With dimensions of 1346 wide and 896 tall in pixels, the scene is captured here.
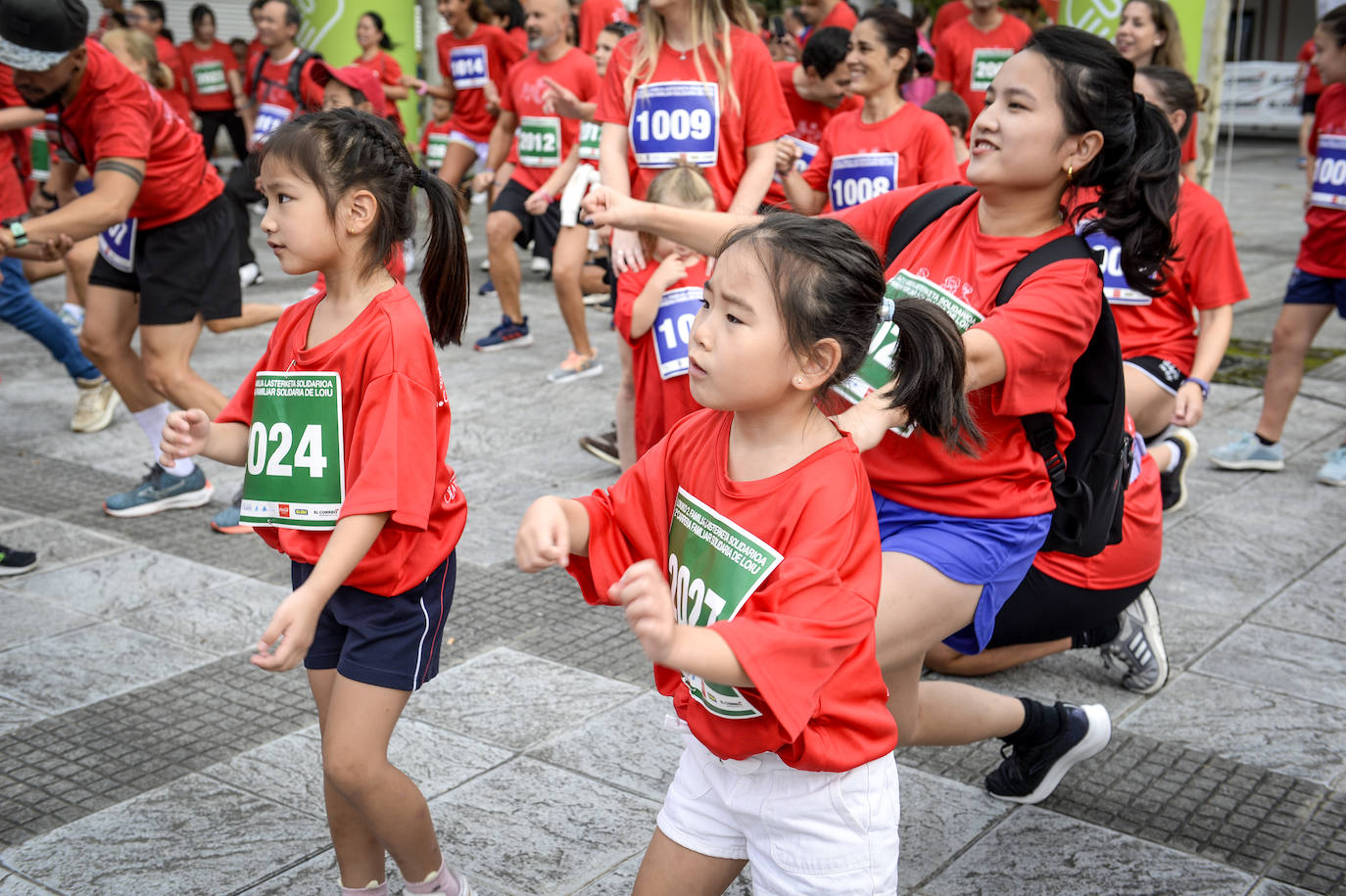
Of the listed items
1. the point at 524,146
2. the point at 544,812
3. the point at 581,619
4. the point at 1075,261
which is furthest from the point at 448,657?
the point at 524,146

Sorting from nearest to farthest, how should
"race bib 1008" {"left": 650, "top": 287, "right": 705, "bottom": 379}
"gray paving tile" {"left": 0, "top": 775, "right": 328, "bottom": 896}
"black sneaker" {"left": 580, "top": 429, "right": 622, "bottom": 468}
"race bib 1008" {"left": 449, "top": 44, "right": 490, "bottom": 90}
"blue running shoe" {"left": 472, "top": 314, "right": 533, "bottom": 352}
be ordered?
"gray paving tile" {"left": 0, "top": 775, "right": 328, "bottom": 896}, "race bib 1008" {"left": 650, "top": 287, "right": 705, "bottom": 379}, "black sneaker" {"left": 580, "top": 429, "right": 622, "bottom": 468}, "blue running shoe" {"left": 472, "top": 314, "right": 533, "bottom": 352}, "race bib 1008" {"left": 449, "top": 44, "right": 490, "bottom": 90}

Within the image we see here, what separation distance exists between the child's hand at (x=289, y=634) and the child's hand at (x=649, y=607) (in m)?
0.74

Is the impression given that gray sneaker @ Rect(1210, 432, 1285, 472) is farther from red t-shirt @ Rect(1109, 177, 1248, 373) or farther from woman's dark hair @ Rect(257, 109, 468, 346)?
woman's dark hair @ Rect(257, 109, 468, 346)

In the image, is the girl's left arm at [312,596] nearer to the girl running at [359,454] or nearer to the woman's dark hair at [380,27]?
the girl running at [359,454]

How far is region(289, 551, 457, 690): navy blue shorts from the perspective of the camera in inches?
97.3

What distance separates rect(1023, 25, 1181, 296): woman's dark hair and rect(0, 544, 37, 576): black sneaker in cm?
389

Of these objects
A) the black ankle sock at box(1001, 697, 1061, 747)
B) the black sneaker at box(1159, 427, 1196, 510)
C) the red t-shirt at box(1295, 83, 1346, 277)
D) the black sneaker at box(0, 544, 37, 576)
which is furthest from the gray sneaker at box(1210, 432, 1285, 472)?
Result: the black sneaker at box(0, 544, 37, 576)

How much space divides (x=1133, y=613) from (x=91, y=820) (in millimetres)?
2901

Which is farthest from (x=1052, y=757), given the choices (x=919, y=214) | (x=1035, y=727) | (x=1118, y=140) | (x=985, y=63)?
(x=985, y=63)

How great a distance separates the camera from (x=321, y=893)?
2787 mm

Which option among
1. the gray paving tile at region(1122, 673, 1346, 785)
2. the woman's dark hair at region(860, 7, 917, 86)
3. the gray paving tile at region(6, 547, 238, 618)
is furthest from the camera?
the woman's dark hair at region(860, 7, 917, 86)

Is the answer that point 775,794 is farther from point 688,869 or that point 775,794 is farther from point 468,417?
point 468,417

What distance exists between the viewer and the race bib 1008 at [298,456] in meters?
2.49

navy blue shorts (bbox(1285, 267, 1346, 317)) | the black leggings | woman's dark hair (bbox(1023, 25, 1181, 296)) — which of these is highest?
woman's dark hair (bbox(1023, 25, 1181, 296))
